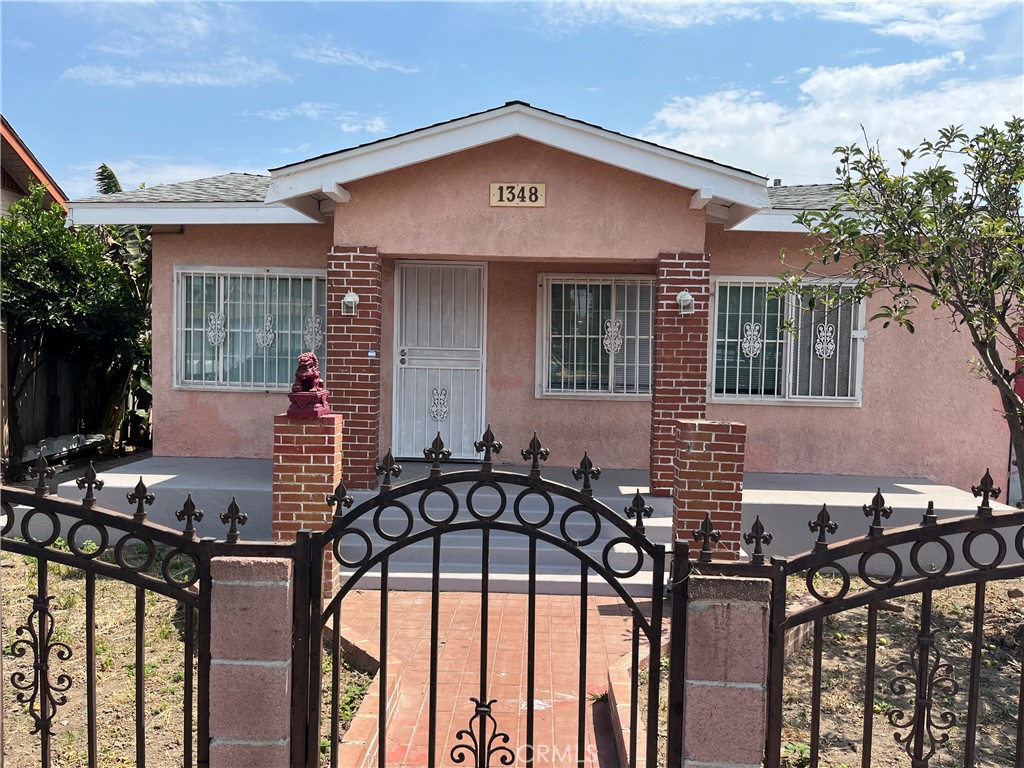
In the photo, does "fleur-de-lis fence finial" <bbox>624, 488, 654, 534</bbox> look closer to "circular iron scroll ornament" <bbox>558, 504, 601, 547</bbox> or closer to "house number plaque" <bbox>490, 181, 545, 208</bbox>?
"circular iron scroll ornament" <bbox>558, 504, 601, 547</bbox>

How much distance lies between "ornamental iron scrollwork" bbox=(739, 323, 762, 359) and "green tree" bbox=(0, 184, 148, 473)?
28.8 ft

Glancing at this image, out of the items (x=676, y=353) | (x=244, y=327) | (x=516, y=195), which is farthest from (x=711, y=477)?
(x=244, y=327)

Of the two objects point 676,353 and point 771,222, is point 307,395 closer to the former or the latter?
point 676,353

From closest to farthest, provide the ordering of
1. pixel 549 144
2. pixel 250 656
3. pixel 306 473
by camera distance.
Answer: pixel 250 656 → pixel 306 473 → pixel 549 144

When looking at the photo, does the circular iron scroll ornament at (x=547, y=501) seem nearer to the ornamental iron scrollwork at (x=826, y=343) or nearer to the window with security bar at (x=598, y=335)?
the window with security bar at (x=598, y=335)

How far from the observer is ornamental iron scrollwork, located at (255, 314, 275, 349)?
376 inches

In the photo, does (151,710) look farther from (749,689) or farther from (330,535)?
(749,689)

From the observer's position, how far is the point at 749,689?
106 inches

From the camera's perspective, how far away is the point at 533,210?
7711mm

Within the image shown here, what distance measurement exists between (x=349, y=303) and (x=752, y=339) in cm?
487

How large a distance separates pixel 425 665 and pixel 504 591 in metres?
1.61

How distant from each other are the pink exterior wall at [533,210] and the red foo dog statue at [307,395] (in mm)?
2368

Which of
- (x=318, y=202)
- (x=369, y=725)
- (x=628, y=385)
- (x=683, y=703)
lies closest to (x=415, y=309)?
(x=318, y=202)

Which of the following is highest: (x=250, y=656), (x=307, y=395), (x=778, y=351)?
(x=778, y=351)
